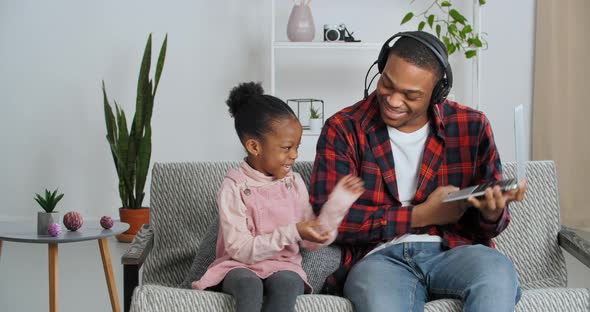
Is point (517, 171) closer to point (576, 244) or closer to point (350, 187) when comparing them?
point (350, 187)

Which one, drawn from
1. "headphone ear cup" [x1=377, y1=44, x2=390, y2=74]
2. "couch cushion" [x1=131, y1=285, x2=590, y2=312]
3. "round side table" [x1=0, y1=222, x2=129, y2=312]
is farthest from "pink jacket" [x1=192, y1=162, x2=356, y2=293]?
"round side table" [x1=0, y1=222, x2=129, y2=312]

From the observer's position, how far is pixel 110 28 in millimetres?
5238

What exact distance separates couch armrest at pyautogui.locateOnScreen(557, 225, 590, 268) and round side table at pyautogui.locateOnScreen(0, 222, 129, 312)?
1481mm

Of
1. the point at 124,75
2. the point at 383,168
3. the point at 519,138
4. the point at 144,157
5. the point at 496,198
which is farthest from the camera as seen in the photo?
the point at 124,75

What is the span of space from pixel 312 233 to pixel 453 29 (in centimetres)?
294

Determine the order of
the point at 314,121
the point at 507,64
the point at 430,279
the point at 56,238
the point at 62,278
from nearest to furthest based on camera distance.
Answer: the point at 430,279
the point at 56,238
the point at 62,278
the point at 314,121
the point at 507,64

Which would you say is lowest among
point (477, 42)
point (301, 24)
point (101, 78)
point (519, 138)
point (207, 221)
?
point (207, 221)

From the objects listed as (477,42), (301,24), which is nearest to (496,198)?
(477,42)

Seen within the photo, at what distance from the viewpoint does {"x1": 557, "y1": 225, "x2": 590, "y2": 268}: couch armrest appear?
206cm

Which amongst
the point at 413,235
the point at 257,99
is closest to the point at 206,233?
the point at 257,99

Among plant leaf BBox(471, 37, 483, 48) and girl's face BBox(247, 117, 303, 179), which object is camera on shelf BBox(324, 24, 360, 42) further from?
girl's face BBox(247, 117, 303, 179)

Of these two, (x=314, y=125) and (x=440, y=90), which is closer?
(x=440, y=90)

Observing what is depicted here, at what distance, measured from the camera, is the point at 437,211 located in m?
2.00

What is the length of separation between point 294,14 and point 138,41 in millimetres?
1058
